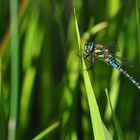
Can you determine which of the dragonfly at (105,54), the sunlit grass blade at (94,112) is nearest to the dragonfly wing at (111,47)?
the dragonfly at (105,54)

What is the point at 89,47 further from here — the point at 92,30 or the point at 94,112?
the point at 94,112

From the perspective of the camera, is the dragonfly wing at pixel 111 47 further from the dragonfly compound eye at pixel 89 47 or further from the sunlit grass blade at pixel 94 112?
the sunlit grass blade at pixel 94 112

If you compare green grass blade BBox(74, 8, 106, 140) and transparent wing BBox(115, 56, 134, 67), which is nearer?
green grass blade BBox(74, 8, 106, 140)

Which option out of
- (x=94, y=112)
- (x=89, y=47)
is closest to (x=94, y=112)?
(x=94, y=112)

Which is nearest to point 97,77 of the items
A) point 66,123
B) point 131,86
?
point 131,86

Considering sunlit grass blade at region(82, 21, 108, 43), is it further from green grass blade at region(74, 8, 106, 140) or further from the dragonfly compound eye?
green grass blade at region(74, 8, 106, 140)

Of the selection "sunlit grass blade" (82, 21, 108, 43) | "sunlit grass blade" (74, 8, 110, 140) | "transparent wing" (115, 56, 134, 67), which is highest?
"sunlit grass blade" (82, 21, 108, 43)

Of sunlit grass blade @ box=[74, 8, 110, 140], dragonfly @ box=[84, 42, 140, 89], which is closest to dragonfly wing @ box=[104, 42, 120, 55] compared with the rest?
dragonfly @ box=[84, 42, 140, 89]

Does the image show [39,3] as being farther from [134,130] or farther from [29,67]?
[134,130]

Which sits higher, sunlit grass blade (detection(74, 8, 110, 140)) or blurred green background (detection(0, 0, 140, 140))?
blurred green background (detection(0, 0, 140, 140))

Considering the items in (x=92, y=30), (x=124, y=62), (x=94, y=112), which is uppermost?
(x=92, y=30)

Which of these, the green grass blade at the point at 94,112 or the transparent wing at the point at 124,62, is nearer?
Result: the green grass blade at the point at 94,112
